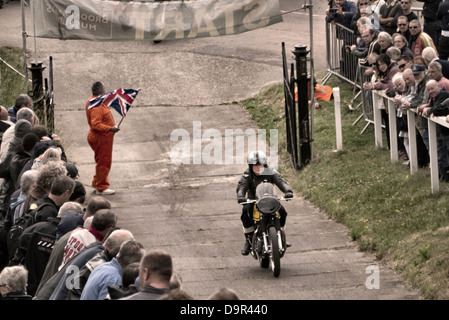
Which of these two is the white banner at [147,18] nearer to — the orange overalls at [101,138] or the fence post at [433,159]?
the orange overalls at [101,138]

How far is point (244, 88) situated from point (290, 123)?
5.46 metres

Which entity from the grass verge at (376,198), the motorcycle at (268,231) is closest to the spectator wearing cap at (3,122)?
the motorcycle at (268,231)

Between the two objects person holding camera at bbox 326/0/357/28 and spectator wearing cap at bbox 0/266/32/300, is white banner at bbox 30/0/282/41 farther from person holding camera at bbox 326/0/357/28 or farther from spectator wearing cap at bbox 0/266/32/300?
spectator wearing cap at bbox 0/266/32/300

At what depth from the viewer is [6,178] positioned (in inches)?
528

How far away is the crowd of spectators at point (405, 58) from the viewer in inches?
557

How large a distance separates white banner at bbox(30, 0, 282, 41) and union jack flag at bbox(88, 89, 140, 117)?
1.04 meters

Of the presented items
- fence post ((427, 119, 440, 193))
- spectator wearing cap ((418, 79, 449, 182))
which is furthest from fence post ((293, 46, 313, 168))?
fence post ((427, 119, 440, 193))

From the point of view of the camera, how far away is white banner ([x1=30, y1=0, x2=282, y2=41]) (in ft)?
57.1

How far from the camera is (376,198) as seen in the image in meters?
15.1

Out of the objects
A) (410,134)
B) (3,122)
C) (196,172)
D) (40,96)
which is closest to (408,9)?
(410,134)

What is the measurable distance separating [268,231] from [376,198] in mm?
2937

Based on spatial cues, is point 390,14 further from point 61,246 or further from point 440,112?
point 61,246

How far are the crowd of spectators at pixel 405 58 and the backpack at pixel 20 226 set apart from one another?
6.34 m
